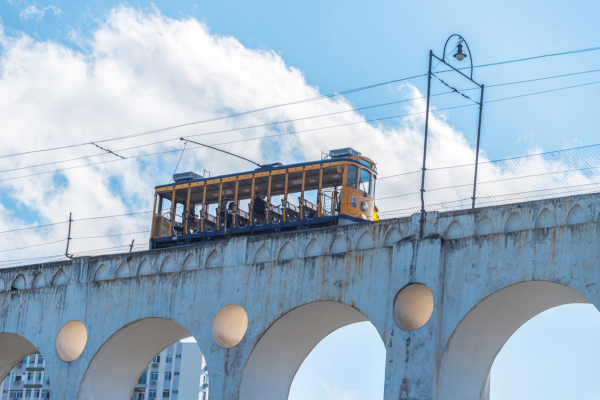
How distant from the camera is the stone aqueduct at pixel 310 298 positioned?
20281 mm

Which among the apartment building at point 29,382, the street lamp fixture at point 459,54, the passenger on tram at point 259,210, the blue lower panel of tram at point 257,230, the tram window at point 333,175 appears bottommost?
the apartment building at point 29,382

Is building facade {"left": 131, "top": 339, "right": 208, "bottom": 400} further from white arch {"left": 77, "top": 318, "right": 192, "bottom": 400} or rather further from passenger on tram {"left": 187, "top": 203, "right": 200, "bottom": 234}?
white arch {"left": 77, "top": 318, "right": 192, "bottom": 400}

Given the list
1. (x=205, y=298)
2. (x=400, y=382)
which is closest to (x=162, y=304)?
(x=205, y=298)

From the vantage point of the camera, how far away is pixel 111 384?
1089 inches

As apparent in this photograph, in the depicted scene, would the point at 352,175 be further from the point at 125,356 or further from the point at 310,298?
the point at 125,356

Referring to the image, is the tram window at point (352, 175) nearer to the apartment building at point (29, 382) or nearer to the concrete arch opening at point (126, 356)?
the concrete arch opening at point (126, 356)

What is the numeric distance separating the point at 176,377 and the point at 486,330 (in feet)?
→ 271

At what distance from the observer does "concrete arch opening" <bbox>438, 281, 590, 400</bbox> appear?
67.1 ft

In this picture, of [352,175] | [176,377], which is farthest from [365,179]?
[176,377]

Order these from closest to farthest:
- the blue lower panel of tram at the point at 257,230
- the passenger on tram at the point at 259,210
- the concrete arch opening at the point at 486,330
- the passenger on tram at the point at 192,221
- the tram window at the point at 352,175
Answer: the concrete arch opening at the point at 486,330
the blue lower panel of tram at the point at 257,230
the tram window at the point at 352,175
the passenger on tram at the point at 259,210
the passenger on tram at the point at 192,221

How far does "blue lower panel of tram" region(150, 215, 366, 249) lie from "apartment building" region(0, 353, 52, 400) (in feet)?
230

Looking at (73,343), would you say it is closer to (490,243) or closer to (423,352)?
(423,352)

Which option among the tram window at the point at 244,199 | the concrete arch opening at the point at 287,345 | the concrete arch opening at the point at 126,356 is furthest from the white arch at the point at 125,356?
the tram window at the point at 244,199

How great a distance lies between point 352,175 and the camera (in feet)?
97.7
